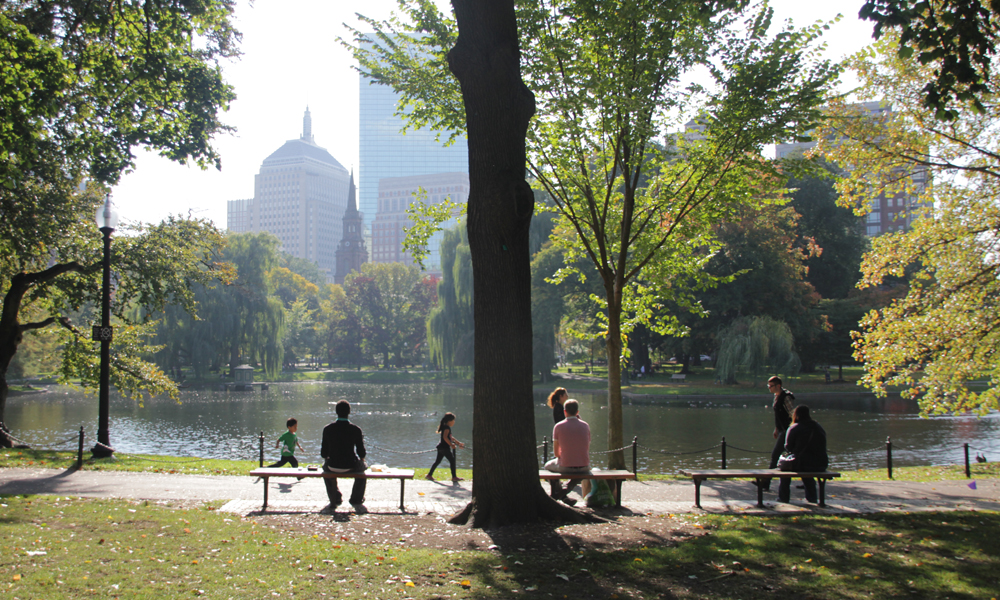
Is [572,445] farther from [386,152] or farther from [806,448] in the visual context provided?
[386,152]

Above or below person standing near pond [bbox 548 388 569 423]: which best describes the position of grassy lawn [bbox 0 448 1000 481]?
below

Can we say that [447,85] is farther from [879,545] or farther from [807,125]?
[879,545]

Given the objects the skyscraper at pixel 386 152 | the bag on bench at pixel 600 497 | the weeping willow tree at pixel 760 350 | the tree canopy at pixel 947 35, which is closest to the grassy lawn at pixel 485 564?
the bag on bench at pixel 600 497

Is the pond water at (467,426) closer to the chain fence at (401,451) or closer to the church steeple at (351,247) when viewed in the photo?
the chain fence at (401,451)

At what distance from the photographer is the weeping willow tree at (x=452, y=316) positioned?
145 ft

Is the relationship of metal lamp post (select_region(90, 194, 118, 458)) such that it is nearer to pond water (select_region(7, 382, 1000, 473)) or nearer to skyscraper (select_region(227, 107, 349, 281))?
pond water (select_region(7, 382, 1000, 473))

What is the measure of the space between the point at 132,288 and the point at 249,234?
116ft

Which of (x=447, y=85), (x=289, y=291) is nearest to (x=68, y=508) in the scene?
(x=447, y=85)

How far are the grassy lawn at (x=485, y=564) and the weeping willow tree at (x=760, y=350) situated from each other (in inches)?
1149

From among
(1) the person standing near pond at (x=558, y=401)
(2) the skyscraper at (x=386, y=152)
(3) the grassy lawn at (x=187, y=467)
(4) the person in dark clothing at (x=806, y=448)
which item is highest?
(2) the skyscraper at (x=386, y=152)

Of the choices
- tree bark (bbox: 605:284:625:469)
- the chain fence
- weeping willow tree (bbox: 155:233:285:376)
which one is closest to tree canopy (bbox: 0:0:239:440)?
the chain fence

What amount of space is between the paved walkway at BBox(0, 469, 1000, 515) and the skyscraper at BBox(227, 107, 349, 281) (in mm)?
172989

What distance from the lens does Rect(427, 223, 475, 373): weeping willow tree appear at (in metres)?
44.2

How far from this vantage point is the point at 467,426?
2530 cm
